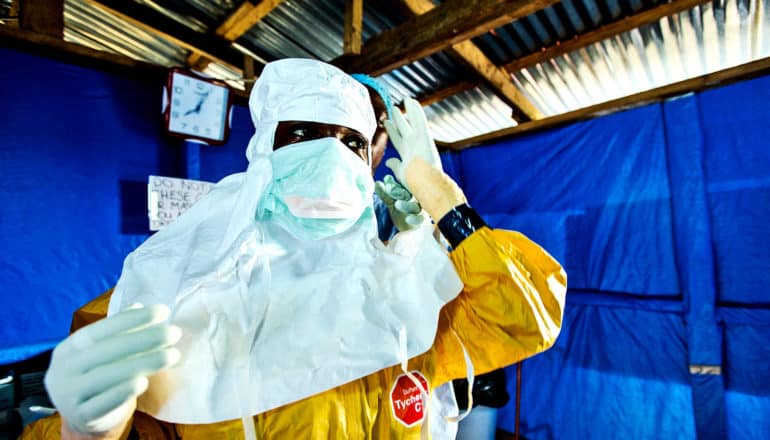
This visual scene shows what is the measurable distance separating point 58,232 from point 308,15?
5.61 feet

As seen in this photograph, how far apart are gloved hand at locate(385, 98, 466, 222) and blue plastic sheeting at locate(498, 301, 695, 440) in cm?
162

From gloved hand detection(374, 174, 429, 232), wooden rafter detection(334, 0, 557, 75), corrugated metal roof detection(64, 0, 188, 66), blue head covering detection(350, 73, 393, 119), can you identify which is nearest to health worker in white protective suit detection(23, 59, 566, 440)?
gloved hand detection(374, 174, 429, 232)

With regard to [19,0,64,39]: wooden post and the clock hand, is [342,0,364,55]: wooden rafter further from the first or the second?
[19,0,64,39]: wooden post

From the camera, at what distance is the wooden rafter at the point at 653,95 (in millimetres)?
1589

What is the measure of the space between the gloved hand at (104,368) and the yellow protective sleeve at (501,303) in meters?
0.54

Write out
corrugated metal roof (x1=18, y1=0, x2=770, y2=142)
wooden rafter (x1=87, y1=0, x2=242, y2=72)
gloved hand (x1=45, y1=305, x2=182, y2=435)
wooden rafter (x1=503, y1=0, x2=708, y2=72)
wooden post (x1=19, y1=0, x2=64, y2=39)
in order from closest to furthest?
gloved hand (x1=45, y1=305, x2=182, y2=435) → wooden post (x1=19, y1=0, x2=64, y2=39) → wooden rafter (x1=503, y1=0, x2=708, y2=72) → corrugated metal roof (x1=18, y1=0, x2=770, y2=142) → wooden rafter (x1=87, y1=0, x2=242, y2=72)

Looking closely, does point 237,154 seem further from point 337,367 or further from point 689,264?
point 689,264

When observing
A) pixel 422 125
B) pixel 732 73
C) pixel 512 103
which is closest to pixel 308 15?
pixel 512 103

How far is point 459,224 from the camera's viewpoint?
0.77 m

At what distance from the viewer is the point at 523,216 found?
228 centimetres

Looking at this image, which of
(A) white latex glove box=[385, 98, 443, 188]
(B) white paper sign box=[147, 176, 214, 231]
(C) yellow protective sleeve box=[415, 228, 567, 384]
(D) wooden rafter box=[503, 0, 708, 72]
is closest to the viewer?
(C) yellow protective sleeve box=[415, 228, 567, 384]

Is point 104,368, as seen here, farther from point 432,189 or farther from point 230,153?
point 230,153

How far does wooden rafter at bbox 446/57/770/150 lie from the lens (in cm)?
159

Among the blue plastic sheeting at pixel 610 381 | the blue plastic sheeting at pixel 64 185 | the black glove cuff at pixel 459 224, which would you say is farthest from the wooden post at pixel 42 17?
the blue plastic sheeting at pixel 610 381
